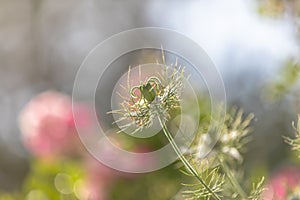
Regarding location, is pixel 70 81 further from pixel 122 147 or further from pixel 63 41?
pixel 122 147

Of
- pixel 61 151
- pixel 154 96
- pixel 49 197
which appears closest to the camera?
pixel 154 96

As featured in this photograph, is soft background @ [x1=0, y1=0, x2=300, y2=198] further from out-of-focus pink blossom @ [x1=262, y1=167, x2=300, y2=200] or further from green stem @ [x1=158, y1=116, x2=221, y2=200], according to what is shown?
green stem @ [x1=158, y1=116, x2=221, y2=200]

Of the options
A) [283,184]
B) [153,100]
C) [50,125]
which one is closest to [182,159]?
[153,100]

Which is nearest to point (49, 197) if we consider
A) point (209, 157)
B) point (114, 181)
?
point (114, 181)

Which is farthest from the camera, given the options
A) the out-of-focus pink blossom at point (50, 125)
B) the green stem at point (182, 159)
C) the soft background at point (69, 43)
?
the soft background at point (69, 43)

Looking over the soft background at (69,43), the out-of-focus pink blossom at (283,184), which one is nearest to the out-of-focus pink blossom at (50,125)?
the soft background at (69,43)

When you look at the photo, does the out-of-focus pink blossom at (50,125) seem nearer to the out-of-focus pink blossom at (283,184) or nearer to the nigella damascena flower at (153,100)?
the out-of-focus pink blossom at (283,184)
